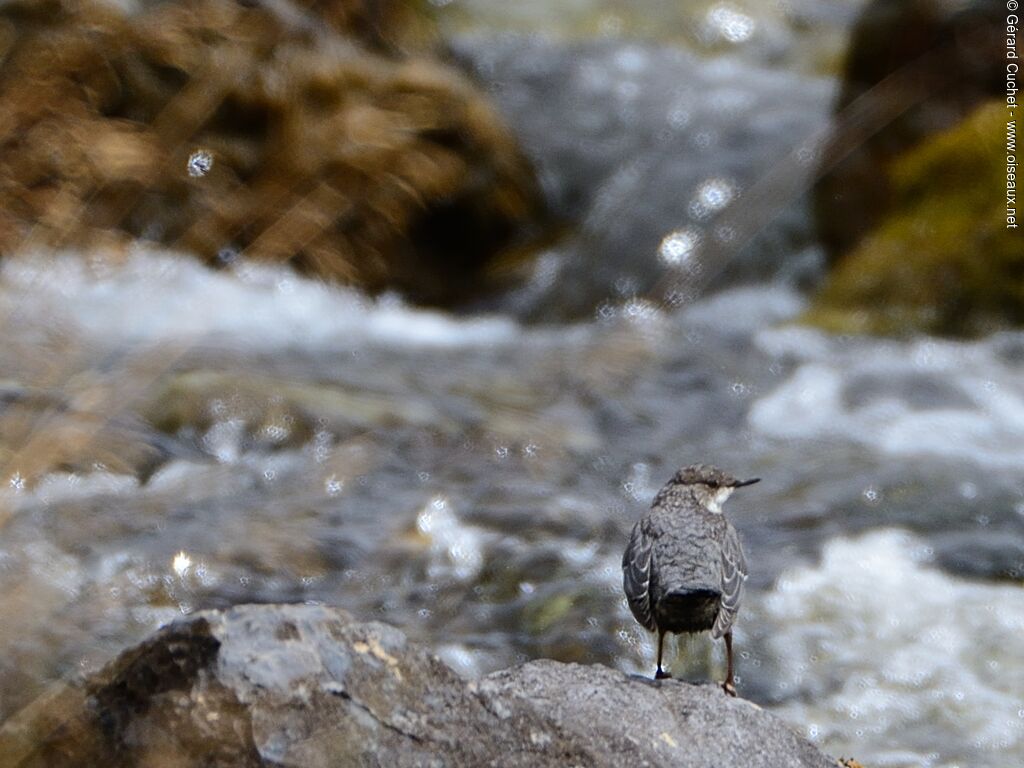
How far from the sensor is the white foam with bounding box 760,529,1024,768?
429 centimetres

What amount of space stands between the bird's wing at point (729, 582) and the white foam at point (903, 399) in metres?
3.22

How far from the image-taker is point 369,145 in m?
7.30

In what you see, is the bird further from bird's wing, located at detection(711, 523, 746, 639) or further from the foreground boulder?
the foreground boulder

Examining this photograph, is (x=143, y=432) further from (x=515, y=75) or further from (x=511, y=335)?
(x=515, y=75)

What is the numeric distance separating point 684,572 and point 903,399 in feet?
14.7

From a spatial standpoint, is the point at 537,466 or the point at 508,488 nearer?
the point at 508,488

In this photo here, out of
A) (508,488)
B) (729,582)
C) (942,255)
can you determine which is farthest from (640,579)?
(942,255)

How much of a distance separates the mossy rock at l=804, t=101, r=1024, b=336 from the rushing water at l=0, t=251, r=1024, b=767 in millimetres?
351

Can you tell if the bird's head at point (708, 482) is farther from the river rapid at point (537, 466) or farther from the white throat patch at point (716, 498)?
the river rapid at point (537, 466)

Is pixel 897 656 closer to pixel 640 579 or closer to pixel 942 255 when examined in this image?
pixel 640 579

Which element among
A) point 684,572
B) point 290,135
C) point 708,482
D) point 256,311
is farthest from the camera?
point 256,311

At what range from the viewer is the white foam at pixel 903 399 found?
23.1 feet

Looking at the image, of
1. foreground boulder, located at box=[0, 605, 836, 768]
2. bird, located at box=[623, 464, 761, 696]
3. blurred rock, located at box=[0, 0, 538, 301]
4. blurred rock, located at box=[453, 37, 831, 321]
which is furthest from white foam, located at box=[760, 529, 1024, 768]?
blurred rock, located at box=[453, 37, 831, 321]

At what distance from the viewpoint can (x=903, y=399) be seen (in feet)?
25.1
